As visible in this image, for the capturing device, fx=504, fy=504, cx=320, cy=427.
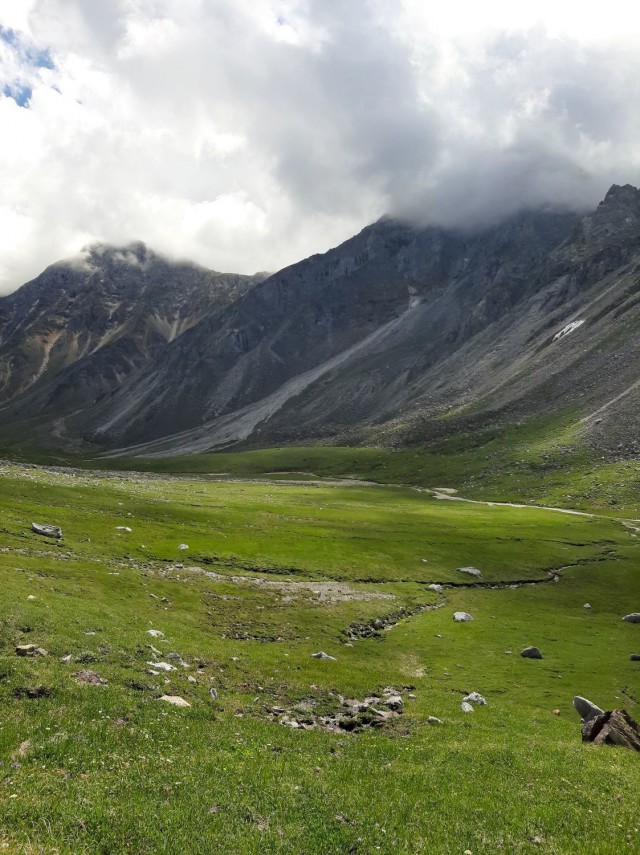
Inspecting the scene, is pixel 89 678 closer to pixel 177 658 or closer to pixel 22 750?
pixel 22 750

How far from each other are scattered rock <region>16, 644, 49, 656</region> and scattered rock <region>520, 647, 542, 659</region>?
32396 mm

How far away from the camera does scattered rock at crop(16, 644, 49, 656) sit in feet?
70.2

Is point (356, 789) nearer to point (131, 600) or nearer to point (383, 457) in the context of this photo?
point (131, 600)

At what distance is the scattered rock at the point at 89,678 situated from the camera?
20.0m

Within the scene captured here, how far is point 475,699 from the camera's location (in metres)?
28.7

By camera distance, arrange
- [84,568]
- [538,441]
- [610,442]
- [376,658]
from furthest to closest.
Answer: [538,441], [610,442], [84,568], [376,658]

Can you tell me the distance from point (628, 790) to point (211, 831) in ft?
45.8

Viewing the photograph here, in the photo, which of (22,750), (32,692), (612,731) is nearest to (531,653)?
(612,731)

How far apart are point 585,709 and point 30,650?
2785cm

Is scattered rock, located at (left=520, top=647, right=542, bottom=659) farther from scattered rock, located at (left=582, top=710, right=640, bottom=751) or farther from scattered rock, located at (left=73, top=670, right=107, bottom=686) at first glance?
scattered rock, located at (left=73, top=670, right=107, bottom=686)

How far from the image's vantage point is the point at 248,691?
2458 cm

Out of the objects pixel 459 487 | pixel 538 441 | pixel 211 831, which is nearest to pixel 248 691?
pixel 211 831

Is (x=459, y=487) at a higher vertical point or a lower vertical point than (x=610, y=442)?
lower

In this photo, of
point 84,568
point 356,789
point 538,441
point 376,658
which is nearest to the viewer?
point 356,789
